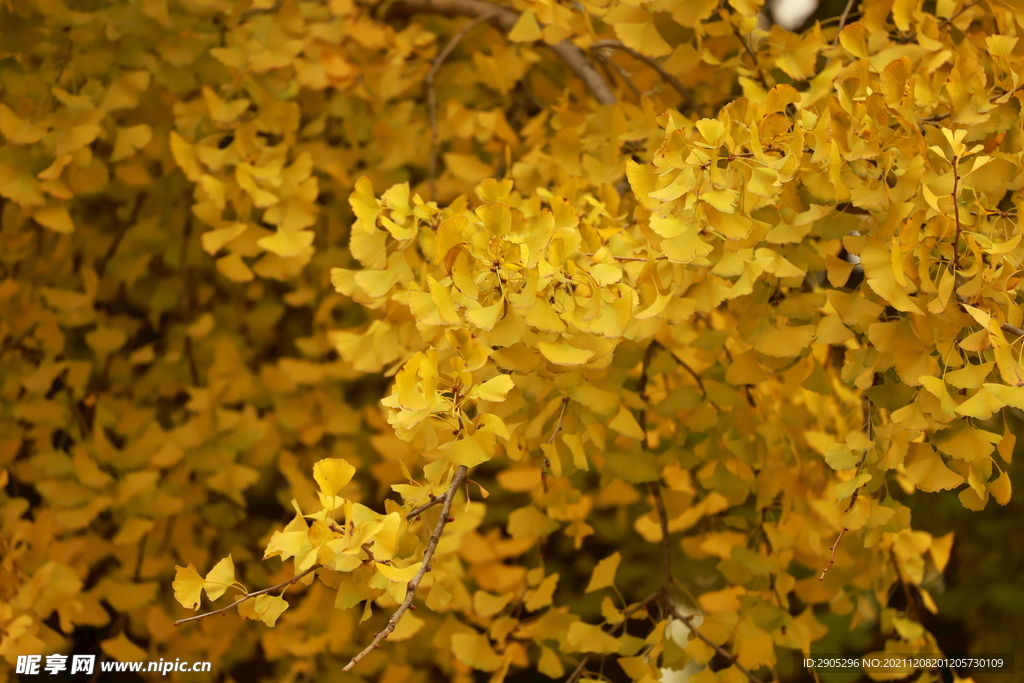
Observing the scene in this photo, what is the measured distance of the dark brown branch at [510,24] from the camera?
0.94 metres

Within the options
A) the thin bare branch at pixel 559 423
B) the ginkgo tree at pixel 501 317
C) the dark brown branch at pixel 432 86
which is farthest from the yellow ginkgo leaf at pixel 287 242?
the thin bare branch at pixel 559 423

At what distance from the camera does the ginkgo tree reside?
0.51m

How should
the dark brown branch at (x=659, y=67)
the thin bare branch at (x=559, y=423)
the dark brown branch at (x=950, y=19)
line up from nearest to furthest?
the thin bare branch at (x=559, y=423)
the dark brown branch at (x=950, y=19)
the dark brown branch at (x=659, y=67)

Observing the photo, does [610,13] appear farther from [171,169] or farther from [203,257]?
[203,257]

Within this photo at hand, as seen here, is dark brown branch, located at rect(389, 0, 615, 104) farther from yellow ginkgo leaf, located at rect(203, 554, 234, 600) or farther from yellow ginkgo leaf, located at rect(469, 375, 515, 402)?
yellow ginkgo leaf, located at rect(203, 554, 234, 600)

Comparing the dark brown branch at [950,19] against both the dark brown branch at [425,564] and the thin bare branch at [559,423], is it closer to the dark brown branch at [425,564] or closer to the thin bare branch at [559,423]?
the thin bare branch at [559,423]

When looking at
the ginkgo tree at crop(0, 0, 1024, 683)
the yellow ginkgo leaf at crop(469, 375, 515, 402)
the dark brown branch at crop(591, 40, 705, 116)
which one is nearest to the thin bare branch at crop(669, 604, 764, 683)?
the ginkgo tree at crop(0, 0, 1024, 683)

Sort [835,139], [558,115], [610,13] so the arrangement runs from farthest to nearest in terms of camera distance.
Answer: [558,115] < [610,13] < [835,139]

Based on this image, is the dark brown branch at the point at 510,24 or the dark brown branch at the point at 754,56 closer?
the dark brown branch at the point at 754,56

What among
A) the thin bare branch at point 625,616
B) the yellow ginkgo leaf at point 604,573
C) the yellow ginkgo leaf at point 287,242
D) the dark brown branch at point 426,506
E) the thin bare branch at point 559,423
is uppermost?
the dark brown branch at point 426,506

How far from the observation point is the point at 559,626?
2.59 ft

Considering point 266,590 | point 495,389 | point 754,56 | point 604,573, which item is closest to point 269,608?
point 266,590

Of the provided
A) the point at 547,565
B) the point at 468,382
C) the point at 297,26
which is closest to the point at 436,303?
the point at 468,382

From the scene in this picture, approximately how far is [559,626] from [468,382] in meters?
0.40
